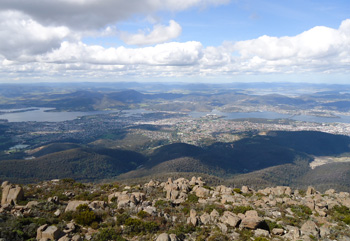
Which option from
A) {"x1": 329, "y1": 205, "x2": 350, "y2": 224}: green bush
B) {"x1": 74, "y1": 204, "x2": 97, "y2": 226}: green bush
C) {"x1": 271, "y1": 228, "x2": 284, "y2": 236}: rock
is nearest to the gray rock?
{"x1": 74, "y1": 204, "x2": 97, "y2": 226}: green bush

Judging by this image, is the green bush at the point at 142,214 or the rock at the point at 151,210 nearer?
the green bush at the point at 142,214

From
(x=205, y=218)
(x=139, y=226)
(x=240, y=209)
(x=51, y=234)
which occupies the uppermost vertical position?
(x=51, y=234)

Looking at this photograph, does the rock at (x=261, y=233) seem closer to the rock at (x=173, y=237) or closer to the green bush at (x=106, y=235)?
the rock at (x=173, y=237)

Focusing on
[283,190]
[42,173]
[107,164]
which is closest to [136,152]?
[107,164]

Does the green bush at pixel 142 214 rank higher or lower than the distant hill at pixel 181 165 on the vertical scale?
higher

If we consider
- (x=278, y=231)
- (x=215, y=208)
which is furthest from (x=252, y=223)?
(x=215, y=208)

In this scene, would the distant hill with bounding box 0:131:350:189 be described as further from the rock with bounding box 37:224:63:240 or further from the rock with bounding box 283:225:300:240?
the rock with bounding box 37:224:63:240

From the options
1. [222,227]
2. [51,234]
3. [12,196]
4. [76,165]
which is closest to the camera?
[51,234]

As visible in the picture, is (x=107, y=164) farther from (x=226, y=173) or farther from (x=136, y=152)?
(x=226, y=173)

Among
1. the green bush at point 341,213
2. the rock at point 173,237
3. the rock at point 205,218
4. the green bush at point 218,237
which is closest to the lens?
the rock at point 173,237

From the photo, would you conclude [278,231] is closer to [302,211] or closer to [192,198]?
[302,211]

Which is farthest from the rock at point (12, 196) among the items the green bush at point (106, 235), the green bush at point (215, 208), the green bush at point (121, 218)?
the green bush at point (215, 208)
